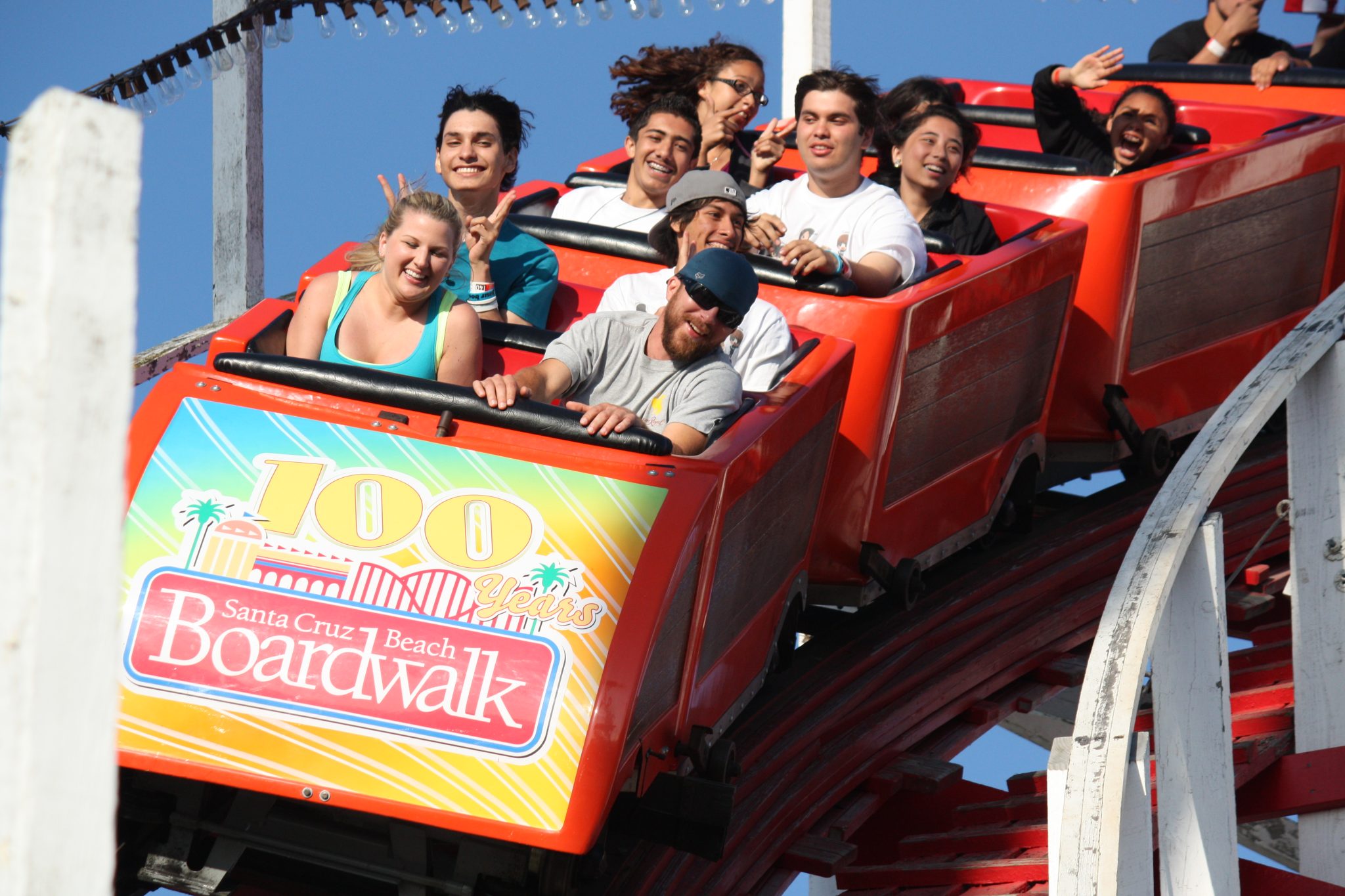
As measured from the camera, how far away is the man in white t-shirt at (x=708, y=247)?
273cm

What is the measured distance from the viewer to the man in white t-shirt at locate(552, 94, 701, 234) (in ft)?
10.9

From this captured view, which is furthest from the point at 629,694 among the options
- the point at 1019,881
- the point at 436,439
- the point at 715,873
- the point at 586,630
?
the point at 1019,881

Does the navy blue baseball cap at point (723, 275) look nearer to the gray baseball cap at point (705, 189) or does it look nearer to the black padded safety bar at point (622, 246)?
the gray baseball cap at point (705, 189)

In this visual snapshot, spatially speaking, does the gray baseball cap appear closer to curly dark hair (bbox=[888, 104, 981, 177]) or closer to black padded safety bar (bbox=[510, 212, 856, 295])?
black padded safety bar (bbox=[510, 212, 856, 295])

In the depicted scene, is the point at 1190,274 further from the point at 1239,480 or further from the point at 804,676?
the point at 804,676

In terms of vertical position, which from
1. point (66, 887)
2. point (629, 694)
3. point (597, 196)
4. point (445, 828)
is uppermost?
point (597, 196)

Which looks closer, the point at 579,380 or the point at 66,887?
the point at 66,887

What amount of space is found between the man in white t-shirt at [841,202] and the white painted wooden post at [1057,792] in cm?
121

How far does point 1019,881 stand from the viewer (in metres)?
2.69

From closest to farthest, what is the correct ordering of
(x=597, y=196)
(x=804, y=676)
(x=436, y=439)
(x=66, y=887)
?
(x=66, y=887) → (x=436, y=439) → (x=804, y=676) → (x=597, y=196)

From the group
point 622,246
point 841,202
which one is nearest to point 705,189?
point 622,246

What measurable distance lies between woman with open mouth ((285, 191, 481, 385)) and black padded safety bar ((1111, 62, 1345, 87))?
10.5 feet

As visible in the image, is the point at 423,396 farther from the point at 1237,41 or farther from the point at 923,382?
the point at 1237,41

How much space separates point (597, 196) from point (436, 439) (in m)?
1.39
